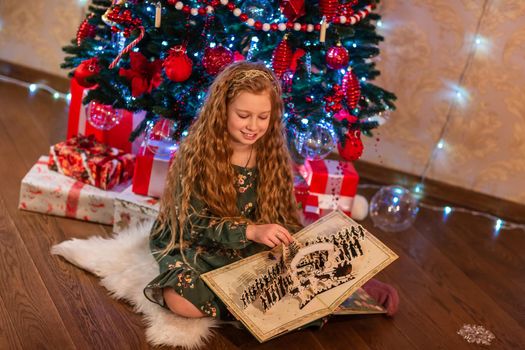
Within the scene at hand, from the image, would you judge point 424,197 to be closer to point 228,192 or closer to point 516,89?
point 516,89

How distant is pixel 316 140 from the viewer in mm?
2148

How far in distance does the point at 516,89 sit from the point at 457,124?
0.90ft

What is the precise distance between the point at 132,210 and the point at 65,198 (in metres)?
0.24

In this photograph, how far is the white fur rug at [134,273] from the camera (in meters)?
1.70

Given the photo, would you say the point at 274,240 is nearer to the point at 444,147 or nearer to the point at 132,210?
the point at 132,210

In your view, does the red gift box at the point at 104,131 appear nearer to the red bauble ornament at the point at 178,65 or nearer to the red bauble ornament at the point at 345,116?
the red bauble ornament at the point at 178,65

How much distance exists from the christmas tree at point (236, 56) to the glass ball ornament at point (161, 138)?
0.6 inches

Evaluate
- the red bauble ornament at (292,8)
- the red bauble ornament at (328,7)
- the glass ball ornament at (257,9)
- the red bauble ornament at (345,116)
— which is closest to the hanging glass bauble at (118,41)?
the glass ball ornament at (257,9)

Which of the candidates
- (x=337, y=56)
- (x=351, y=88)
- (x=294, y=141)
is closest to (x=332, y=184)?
(x=294, y=141)

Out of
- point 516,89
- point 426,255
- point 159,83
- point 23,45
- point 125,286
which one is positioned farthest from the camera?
point 23,45

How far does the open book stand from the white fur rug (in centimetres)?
14

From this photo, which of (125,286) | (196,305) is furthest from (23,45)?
(196,305)

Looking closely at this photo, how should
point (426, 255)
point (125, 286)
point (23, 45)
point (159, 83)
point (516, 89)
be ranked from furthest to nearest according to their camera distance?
point (23, 45) → point (516, 89) → point (426, 255) → point (159, 83) → point (125, 286)

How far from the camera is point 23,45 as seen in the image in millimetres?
3291
